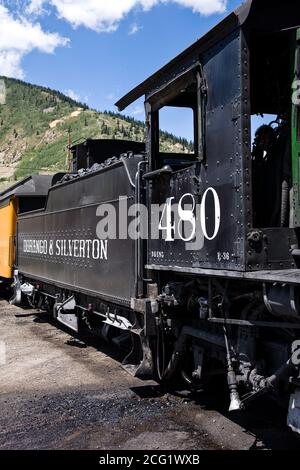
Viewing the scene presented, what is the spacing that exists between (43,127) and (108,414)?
113 m

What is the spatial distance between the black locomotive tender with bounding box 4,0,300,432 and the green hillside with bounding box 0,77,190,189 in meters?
65.8

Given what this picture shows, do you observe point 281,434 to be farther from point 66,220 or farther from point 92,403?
point 66,220

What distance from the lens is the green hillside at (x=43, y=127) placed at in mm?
81375

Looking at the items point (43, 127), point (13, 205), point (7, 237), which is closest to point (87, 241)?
point (13, 205)

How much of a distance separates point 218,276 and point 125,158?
252 cm

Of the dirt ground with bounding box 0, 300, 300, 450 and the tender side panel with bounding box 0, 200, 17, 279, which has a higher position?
the tender side panel with bounding box 0, 200, 17, 279

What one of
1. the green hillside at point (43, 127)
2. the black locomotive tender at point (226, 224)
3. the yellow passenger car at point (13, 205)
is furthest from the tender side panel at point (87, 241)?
the green hillside at point (43, 127)

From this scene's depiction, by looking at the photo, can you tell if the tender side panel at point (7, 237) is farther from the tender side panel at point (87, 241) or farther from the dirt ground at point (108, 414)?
the dirt ground at point (108, 414)

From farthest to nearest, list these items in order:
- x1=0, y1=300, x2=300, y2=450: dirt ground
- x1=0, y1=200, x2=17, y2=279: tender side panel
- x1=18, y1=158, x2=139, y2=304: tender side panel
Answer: x1=0, y1=200, x2=17, y2=279: tender side panel → x1=18, y1=158, x2=139, y2=304: tender side panel → x1=0, y1=300, x2=300, y2=450: dirt ground

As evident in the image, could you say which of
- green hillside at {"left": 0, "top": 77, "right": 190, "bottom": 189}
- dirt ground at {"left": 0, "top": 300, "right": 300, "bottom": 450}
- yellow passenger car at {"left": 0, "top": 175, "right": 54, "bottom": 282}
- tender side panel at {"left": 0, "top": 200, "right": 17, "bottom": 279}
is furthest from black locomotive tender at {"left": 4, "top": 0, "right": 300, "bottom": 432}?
green hillside at {"left": 0, "top": 77, "right": 190, "bottom": 189}

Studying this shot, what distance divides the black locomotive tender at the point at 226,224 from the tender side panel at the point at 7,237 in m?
7.57

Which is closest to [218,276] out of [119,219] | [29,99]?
[119,219]

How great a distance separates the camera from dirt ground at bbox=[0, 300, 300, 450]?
4633 mm

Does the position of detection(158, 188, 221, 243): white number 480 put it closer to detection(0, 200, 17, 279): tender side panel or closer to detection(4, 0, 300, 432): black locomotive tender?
detection(4, 0, 300, 432): black locomotive tender
